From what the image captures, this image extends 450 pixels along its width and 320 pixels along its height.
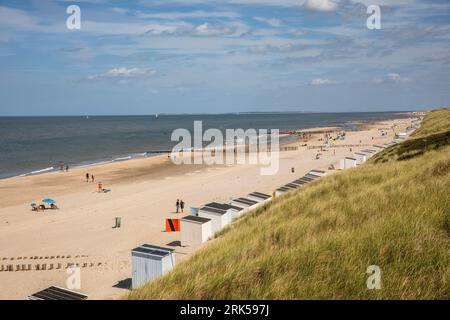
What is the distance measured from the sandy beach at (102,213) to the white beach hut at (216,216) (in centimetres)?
154

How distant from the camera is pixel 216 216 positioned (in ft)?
55.5

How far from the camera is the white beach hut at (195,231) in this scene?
1563 centimetres

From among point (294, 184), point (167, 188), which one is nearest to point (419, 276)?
point (294, 184)

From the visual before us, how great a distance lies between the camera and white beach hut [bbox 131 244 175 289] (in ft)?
38.7

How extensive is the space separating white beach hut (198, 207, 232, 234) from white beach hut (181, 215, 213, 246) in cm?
43

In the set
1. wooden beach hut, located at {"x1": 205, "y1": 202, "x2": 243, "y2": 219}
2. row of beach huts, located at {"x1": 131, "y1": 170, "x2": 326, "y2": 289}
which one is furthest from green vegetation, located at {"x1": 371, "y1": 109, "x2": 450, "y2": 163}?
wooden beach hut, located at {"x1": 205, "y1": 202, "x2": 243, "y2": 219}

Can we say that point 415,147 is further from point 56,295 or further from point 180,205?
point 56,295

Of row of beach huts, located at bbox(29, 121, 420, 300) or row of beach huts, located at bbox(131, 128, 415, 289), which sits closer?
row of beach huts, located at bbox(29, 121, 420, 300)

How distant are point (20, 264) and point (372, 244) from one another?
1472cm

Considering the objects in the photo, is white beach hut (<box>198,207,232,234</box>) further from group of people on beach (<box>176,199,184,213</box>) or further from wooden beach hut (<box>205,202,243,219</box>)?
group of people on beach (<box>176,199,184,213</box>)

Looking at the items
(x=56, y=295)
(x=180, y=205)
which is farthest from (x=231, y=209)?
(x=56, y=295)

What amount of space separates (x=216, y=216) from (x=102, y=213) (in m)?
11.1

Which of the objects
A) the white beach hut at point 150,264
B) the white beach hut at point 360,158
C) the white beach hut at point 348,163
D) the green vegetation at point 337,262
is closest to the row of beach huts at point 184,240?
the white beach hut at point 150,264

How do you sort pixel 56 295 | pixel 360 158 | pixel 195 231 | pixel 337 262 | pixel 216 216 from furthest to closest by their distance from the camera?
1. pixel 360 158
2. pixel 216 216
3. pixel 195 231
4. pixel 56 295
5. pixel 337 262
